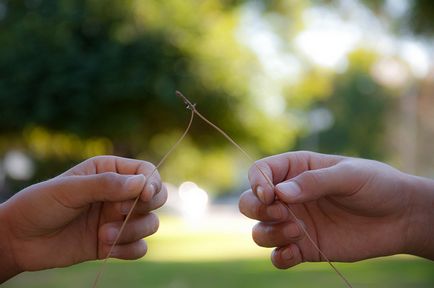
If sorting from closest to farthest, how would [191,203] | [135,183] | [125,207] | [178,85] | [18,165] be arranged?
1. [135,183]
2. [125,207]
3. [178,85]
4. [191,203]
5. [18,165]

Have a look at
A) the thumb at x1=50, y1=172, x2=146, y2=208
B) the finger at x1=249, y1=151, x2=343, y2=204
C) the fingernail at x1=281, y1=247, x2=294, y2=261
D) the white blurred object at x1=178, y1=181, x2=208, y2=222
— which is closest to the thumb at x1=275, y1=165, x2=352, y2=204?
the finger at x1=249, y1=151, x2=343, y2=204

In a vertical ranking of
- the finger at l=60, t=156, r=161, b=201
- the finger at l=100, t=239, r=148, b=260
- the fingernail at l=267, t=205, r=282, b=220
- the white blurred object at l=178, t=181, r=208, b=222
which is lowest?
the finger at l=100, t=239, r=148, b=260

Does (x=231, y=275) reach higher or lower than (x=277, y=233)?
higher

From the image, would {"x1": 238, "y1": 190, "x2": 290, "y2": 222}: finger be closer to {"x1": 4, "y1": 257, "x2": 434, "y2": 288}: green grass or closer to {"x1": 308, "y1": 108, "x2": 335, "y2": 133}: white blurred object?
{"x1": 4, "y1": 257, "x2": 434, "y2": 288}: green grass

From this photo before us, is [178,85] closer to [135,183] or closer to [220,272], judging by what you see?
[220,272]

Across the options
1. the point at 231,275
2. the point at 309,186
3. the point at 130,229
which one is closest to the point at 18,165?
the point at 231,275

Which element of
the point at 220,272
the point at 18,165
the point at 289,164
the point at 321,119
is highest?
the point at 321,119

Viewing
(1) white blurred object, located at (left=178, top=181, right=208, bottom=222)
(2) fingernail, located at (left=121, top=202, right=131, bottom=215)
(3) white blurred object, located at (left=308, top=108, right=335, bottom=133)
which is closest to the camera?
(2) fingernail, located at (left=121, top=202, right=131, bottom=215)
